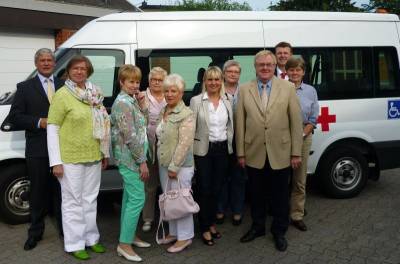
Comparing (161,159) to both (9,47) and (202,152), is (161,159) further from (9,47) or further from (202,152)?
(9,47)

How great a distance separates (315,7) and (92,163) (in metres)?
19.1

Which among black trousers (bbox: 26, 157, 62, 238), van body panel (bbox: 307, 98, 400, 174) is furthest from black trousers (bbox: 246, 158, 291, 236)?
black trousers (bbox: 26, 157, 62, 238)

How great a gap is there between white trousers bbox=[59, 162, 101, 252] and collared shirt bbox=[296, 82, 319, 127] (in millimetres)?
2198

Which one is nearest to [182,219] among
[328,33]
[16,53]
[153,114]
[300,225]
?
[153,114]

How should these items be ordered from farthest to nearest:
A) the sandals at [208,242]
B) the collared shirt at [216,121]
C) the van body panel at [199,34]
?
the van body panel at [199,34] < the sandals at [208,242] < the collared shirt at [216,121]

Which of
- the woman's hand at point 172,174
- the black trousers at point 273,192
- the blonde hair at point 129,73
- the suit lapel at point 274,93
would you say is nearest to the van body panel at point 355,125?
the black trousers at point 273,192

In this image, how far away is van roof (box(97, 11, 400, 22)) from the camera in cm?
511

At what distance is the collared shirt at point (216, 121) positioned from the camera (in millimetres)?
4172

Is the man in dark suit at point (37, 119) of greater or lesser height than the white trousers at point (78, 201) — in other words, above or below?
above

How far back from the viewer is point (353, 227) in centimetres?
484

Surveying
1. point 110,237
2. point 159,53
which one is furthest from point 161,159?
point 159,53

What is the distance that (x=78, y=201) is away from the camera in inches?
158

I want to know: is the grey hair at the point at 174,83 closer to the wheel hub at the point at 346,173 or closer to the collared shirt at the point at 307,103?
the collared shirt at the point at 307,103

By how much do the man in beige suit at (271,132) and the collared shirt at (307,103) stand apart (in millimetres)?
576
